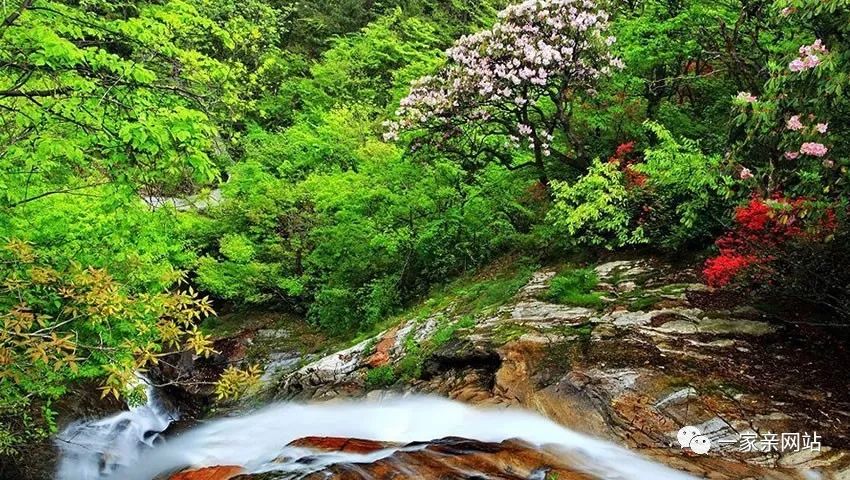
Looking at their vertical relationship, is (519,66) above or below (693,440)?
above

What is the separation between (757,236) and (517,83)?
4887 mm

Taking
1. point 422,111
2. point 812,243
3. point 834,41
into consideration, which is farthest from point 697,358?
point 422,111

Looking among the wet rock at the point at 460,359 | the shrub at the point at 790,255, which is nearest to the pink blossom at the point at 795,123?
the shrub at the point at 790,255

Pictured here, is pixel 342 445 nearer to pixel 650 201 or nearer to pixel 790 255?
pixel 790 255

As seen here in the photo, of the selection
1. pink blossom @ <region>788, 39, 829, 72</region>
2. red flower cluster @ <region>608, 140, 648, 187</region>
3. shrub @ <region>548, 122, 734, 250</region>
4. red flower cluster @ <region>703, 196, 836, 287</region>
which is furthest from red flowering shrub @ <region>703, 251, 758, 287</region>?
red flower cluster @ <region>608, 140, 648, 187</region>

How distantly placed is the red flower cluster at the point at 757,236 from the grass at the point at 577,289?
68.9 inches

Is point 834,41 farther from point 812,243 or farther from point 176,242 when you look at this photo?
point 176,242

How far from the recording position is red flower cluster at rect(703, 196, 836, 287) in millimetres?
5969

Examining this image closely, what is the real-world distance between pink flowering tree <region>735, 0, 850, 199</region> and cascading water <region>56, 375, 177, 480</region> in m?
8.88

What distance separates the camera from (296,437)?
25.8 ft

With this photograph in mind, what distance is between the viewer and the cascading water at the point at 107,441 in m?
8.48

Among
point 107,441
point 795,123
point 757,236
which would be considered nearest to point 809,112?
point 795,123

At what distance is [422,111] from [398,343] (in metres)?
4.51

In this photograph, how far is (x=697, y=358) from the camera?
634 centimetres
